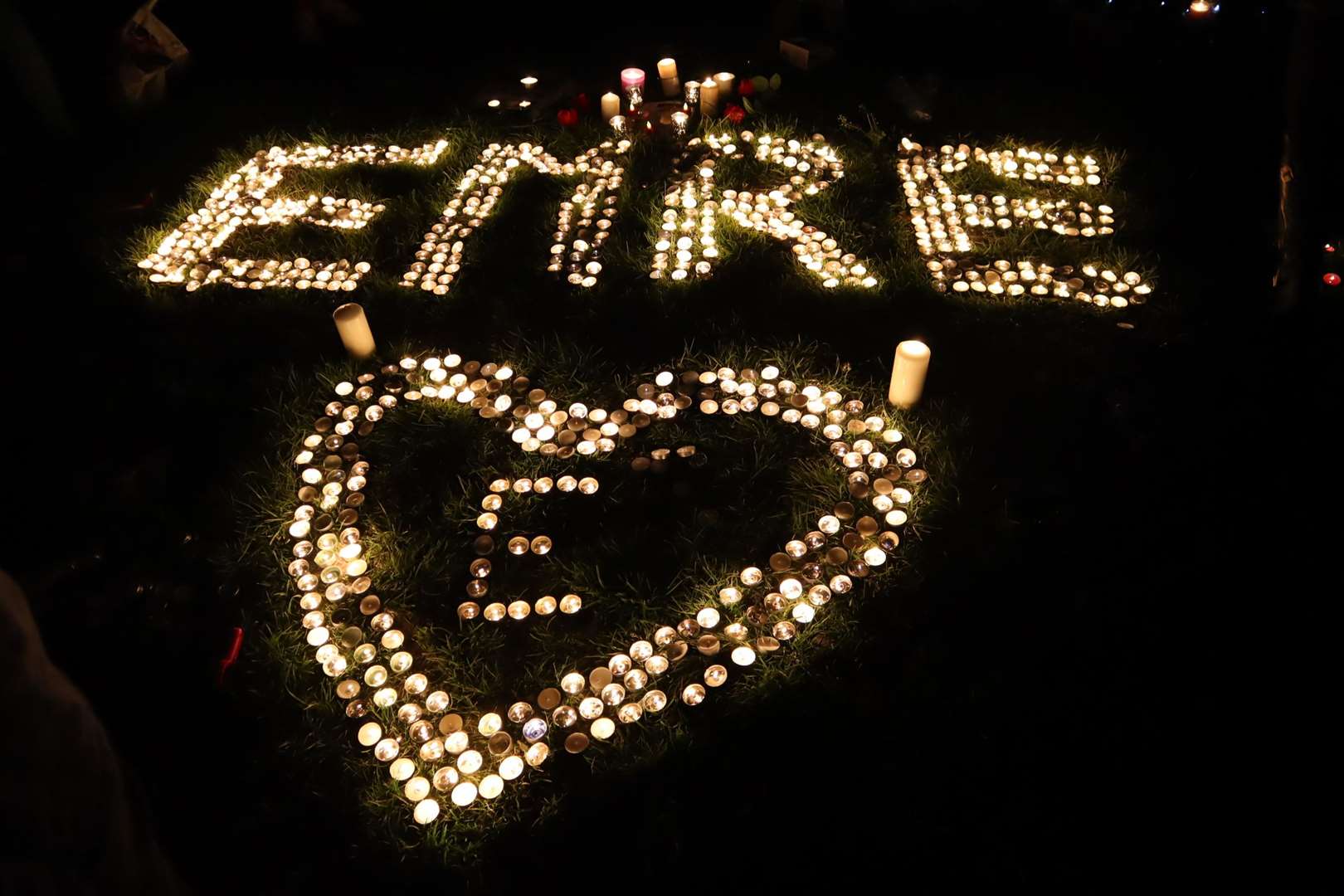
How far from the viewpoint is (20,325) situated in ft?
12.1

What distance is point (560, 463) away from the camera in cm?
295

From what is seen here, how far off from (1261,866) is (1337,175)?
104 inches

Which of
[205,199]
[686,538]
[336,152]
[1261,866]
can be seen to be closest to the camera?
[1261,866]

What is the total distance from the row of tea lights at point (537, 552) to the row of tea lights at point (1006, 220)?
104 centimetres

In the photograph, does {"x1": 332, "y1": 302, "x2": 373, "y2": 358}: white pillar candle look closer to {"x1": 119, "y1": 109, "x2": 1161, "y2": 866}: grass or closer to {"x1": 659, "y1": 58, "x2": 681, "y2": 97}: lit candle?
{"x1": 119, "y1": 109, "x2": 1161, "y2": 866}: grass

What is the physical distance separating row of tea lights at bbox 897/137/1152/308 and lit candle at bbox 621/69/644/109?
5.33ft

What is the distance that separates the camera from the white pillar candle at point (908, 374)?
284 cm

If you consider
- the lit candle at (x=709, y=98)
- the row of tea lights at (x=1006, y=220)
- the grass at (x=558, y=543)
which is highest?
the lit candle at (x=709, y=98)

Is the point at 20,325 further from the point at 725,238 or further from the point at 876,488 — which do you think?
the point at 876,488

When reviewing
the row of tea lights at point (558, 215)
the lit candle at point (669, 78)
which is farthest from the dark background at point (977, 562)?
the lit candle at point (669, 78)

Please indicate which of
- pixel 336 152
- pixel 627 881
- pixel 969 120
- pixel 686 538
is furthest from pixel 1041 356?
pixel 336 152

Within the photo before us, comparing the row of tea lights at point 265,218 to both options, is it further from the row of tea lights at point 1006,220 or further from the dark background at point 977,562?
the row of tea lights at point 1006,220

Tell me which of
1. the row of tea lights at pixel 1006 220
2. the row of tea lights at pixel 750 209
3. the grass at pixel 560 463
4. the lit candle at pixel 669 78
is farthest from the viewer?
the lit candle at pixel 669 78

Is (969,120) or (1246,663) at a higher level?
(969,120)
